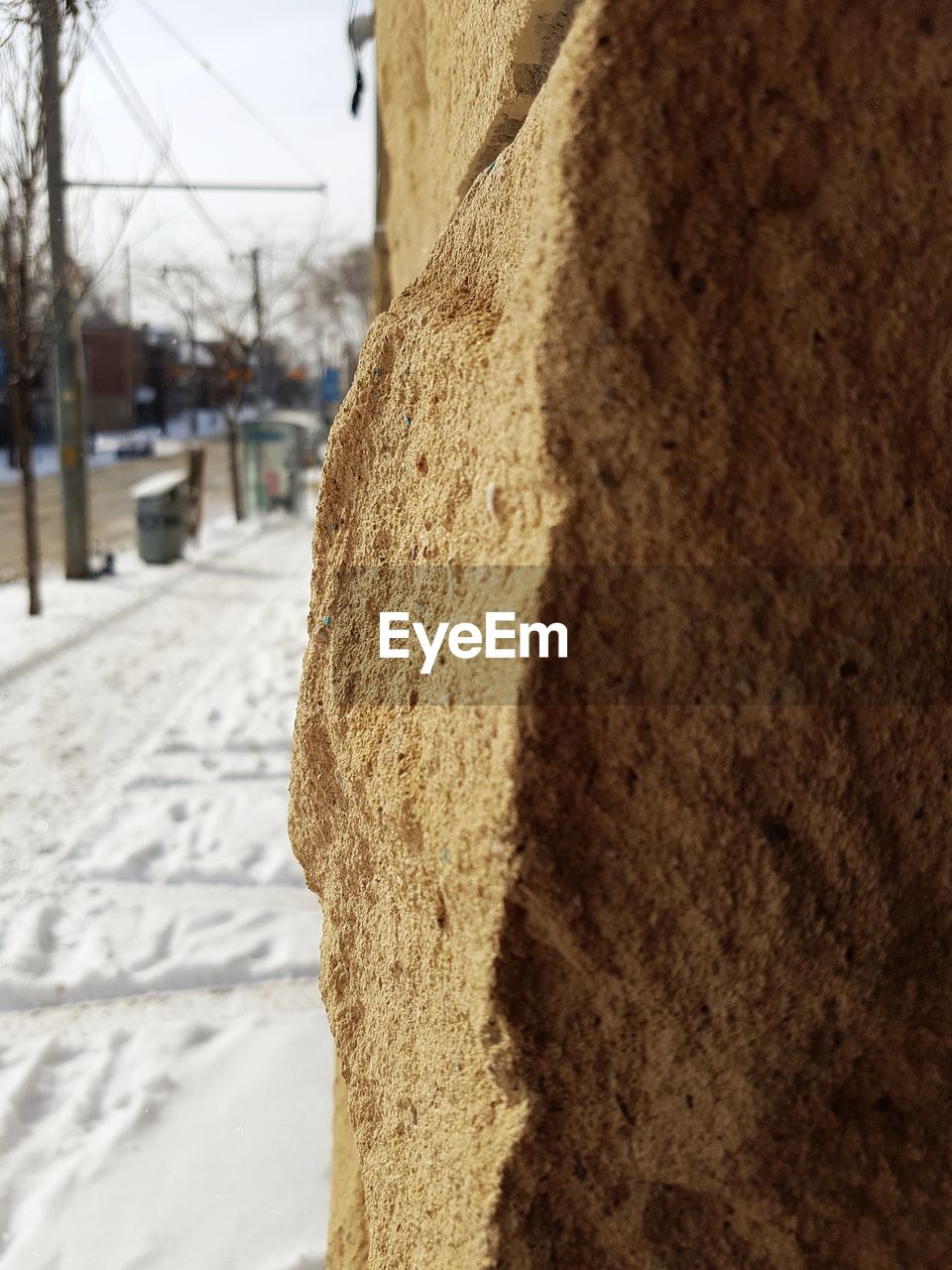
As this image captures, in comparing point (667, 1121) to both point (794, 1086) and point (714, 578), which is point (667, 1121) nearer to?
point (794, 1086)

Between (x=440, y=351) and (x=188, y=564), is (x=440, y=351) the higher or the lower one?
the higher one

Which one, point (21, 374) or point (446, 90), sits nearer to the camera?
point (446, 90)

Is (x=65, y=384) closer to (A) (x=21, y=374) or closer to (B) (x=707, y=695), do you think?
(A) (x=21, y=374)

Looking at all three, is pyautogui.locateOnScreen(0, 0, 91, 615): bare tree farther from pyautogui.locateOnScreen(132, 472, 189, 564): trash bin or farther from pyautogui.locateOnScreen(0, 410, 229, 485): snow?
pyautogui.locateOnScreen(0, 410, 229, 485): snow

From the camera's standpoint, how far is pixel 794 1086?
36.8 inches

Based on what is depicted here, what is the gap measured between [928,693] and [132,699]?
523 cm

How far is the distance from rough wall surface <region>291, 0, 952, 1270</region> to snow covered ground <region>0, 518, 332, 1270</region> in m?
1.31

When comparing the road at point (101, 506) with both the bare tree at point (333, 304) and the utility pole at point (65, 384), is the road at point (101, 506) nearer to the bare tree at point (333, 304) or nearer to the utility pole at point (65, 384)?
the utility pole at point (65, 384)

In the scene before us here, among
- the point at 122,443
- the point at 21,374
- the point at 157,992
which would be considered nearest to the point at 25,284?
the point at 21,374

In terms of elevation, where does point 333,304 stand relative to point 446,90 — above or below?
above

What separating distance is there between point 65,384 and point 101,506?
8595mm

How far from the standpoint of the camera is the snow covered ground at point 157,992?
208 centimetres

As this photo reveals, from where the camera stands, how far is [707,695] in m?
0.84

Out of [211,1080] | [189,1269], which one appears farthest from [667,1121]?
[211,1080]
